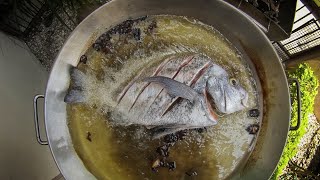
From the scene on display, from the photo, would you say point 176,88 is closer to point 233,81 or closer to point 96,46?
point 233,81

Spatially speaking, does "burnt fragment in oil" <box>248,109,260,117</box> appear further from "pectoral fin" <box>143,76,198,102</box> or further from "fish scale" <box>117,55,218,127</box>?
"pectoral fin" <box>143,76,198,102</box>

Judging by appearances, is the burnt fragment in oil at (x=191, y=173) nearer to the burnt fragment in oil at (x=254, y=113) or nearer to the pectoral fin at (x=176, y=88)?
the burnt fragment in oil at (x=254, y=113)

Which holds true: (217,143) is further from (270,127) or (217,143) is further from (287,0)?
(287,0)

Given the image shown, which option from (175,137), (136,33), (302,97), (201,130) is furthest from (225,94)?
Result: (302,97)

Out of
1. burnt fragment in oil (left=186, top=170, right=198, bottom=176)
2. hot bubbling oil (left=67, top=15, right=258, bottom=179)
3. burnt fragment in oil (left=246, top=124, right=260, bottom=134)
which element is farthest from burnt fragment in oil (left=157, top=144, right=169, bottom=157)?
burnt fragment in oil (left=246, top=124, right=260, bottom=134)

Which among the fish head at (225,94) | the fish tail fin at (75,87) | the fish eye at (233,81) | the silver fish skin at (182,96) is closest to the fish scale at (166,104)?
the silver fish skin at (182,96)
